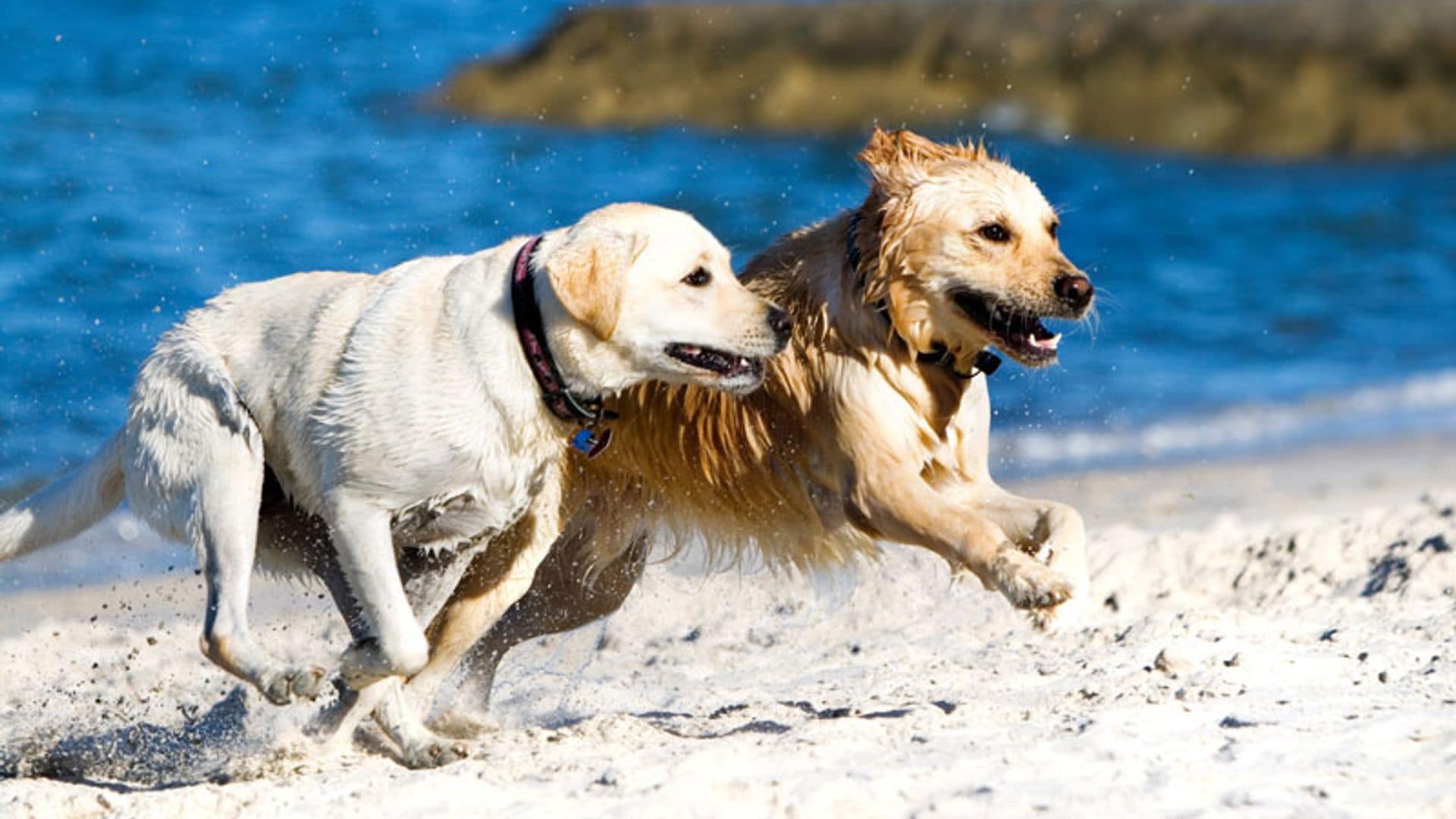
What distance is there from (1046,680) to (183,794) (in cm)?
242

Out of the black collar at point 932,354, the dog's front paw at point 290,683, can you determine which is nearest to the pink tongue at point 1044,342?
the black collar at point 932,354

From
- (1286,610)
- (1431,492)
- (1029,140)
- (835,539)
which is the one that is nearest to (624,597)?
(835,539)

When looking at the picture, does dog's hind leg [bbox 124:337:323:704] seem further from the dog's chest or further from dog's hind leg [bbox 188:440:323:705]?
the dog's chest

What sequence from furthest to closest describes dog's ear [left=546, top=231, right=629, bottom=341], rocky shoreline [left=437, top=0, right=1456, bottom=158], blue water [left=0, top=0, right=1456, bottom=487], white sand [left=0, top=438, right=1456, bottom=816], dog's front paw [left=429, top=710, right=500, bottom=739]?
rocky shoreline [left=437, top=0, right=1456, bottom=158] < blue water [left=0, top=0, right=1456, bottom=487] < dog's front paw [left=429, top=710, right=500, bottom=739] < dog's ear [left=546, top=231, right=629, bottom=341] < white sand [left=0, top=438, right=1456, bottom=816]

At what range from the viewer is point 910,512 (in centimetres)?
523

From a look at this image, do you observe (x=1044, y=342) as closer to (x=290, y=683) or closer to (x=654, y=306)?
(x=654, y=306)

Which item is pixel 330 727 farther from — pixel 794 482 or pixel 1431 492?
pixel 1431 492

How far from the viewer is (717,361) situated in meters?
4.95

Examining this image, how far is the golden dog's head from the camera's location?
17.2 ft

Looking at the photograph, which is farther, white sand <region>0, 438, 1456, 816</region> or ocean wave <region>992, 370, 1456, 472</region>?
ocean wave <region>992, 370, 1456, 472</region>

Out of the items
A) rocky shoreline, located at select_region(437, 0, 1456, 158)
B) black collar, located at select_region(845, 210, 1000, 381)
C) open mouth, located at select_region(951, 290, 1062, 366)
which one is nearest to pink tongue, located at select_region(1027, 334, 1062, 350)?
open mouth, located at select_region(951, 290, 1062, 366)

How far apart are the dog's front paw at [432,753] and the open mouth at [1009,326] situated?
71.8 inches

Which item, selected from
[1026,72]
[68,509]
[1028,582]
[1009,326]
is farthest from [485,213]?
[1026,72]

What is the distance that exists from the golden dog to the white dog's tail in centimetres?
102
